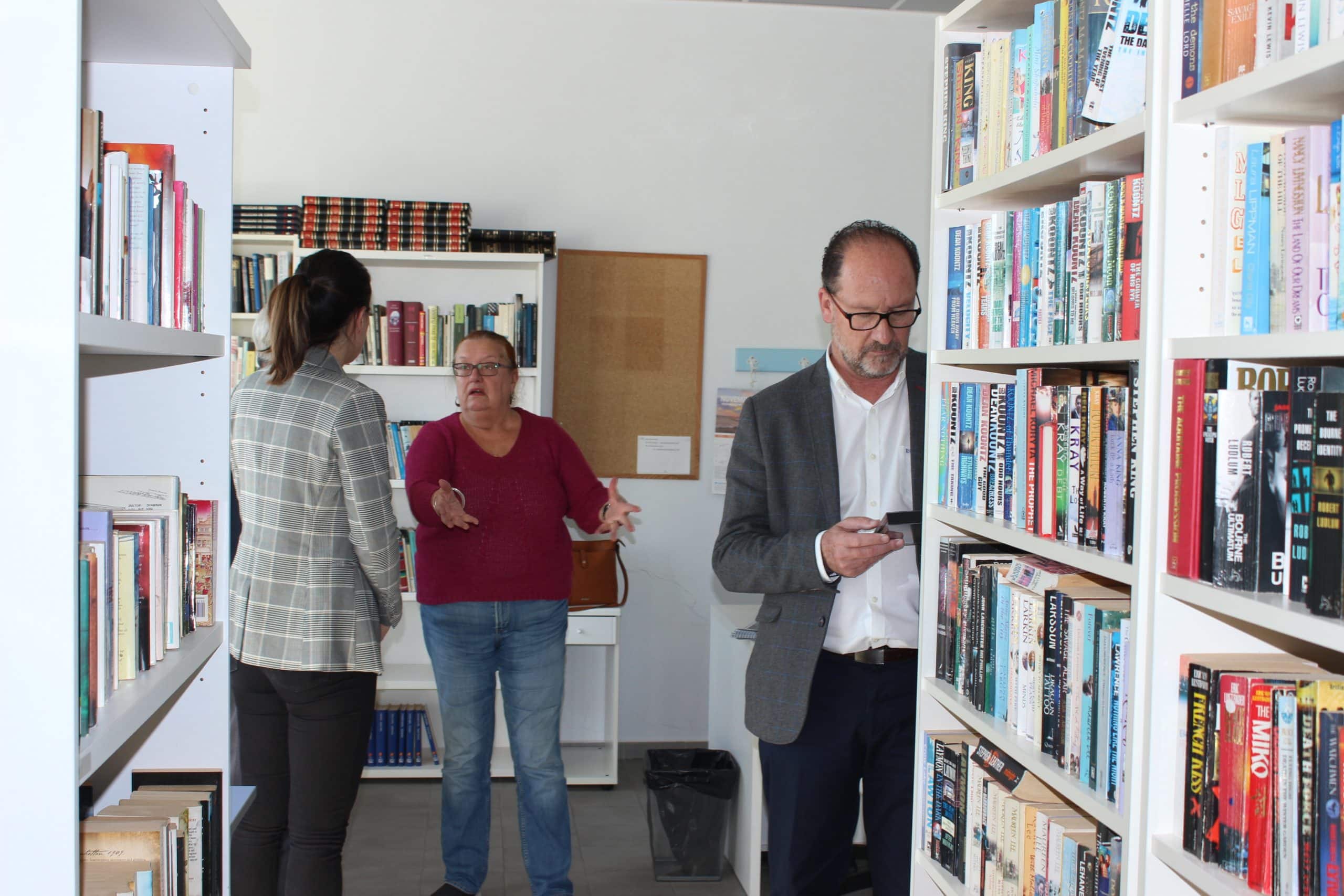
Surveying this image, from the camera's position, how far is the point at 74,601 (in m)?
0.93

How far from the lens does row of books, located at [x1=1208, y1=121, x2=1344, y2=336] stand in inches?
38.3

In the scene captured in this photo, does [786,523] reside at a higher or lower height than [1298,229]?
lower

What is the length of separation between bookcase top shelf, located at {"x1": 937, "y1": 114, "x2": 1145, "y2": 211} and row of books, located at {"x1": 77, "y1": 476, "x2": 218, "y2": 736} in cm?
129

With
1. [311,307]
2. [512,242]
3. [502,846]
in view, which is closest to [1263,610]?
[311,307]

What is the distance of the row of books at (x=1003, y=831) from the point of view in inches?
54.7

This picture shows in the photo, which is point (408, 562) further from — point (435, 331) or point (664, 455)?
point (664, 455)

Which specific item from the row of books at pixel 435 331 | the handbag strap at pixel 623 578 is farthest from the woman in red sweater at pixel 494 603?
the row of books at pixel 435 331

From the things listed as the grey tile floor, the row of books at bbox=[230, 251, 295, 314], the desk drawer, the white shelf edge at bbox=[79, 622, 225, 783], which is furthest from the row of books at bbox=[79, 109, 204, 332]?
the row of books at bbox=[230, 251, 295, 314]

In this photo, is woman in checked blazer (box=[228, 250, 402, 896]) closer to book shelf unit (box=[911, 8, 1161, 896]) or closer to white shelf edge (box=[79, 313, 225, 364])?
white shelf edge (box=[79, 313, 225, 364])

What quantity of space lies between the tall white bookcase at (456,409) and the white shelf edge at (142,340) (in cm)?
275

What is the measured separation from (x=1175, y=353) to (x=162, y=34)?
1.37 m

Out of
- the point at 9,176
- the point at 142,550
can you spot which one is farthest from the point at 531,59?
the point at 9,176

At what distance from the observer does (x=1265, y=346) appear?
1.00m

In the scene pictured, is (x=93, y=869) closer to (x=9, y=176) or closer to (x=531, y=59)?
(x=9, y=176)
